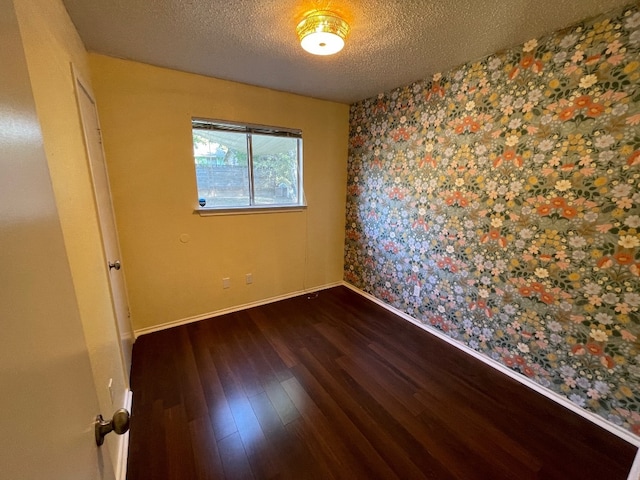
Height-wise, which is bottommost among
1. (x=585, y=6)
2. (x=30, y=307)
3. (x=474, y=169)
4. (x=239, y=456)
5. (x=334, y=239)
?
(x=239, y=456)

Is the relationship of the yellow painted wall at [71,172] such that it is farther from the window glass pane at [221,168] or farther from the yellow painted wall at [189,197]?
the window glass pane at [221,168]

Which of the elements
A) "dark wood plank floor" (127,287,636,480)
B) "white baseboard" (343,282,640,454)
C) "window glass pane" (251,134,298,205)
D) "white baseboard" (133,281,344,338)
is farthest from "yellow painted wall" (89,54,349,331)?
"white baseboard" (343,282,640,454)

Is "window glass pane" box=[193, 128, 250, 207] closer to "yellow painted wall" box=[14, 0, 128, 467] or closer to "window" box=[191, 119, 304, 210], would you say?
"window" box=[191, 119, 304, 210]

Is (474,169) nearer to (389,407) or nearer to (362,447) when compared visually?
(389,407)

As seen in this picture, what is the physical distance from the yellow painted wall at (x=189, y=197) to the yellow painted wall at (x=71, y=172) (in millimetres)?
563

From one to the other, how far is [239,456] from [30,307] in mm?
1452

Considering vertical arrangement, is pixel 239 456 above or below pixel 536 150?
below

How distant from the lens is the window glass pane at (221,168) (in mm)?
2516

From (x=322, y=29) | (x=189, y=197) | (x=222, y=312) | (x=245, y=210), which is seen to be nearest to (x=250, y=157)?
(x=245, y=210)

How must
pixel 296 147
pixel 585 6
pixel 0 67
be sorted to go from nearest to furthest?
pixel 0 67
pixel 585 6
pixel 296 147

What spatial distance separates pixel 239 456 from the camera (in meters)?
1.40

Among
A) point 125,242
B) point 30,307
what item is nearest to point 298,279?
point 125,242

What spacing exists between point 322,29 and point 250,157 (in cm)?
150

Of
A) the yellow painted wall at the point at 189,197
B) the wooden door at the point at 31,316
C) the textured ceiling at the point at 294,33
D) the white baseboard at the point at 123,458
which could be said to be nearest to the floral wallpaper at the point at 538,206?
the textured ceiling at the point at 294,33
